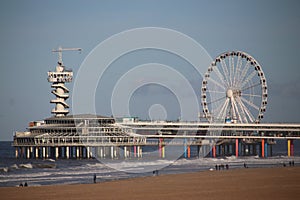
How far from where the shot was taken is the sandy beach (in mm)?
42175

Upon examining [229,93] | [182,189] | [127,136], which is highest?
[229,93]

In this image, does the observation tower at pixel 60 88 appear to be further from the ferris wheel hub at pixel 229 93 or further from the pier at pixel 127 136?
the ferris wheel hub at pixel 229 93

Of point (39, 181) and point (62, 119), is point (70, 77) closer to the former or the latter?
point (62, 119)

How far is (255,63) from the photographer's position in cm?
10131

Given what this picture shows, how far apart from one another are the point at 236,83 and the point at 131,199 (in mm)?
62402

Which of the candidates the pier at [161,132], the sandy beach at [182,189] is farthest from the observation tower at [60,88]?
the sandy beach at [182,189]

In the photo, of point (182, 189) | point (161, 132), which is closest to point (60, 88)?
point (161, 132)

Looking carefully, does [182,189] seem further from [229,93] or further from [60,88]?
[60,88]

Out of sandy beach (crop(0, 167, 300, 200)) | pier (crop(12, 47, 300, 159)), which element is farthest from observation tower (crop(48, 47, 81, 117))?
sandy beach (crop(0, 167, 300, 200))

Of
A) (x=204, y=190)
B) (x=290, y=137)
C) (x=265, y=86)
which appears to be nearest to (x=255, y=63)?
(x=265, y=86)

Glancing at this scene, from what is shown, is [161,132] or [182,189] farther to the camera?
[161,132]

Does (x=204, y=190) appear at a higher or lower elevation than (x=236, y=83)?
lower

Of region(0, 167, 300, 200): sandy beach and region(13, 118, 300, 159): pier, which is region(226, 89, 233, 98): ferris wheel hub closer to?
region(13, 118, 300, 159): pier

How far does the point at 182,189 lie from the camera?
46.1 meters
